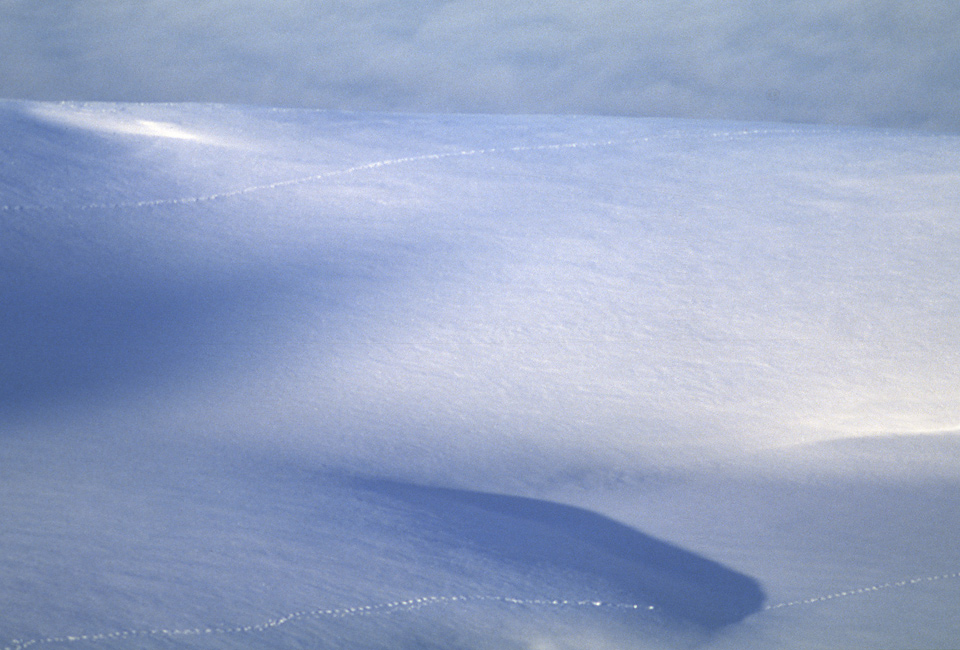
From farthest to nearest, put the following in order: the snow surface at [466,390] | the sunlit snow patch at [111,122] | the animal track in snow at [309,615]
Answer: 1. the sunlit snow patch at [111,122]
2. the snow surface at [466,390]
3. the animal track in snow at [309,615]

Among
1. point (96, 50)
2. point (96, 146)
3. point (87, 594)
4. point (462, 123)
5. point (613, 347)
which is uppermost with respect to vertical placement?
point (96, 50)

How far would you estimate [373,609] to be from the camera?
32.9 inches

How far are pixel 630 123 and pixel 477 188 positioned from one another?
0.76 m

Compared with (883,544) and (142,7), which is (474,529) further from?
(142,7)

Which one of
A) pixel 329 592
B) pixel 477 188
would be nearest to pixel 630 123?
pixel 477 188

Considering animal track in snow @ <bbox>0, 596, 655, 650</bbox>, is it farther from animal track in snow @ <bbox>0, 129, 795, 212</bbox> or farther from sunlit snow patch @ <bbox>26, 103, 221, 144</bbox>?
sunlit snow patch @ <bbox>26, 103, 221, 144</bbox>

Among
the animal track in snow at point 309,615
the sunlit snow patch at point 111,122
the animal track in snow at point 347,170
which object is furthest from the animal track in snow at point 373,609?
the sunlit snow patch at point 111,122

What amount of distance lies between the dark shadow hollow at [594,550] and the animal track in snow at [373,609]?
0.03 metres

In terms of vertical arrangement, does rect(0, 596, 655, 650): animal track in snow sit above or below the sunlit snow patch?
below

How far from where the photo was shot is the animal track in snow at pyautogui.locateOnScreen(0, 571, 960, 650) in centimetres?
75

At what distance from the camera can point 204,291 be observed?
1559mm

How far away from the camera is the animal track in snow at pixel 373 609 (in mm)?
747

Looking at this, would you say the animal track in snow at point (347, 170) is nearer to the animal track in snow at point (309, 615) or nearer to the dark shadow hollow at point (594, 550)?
the dark shadow hollow at point (594, 550)

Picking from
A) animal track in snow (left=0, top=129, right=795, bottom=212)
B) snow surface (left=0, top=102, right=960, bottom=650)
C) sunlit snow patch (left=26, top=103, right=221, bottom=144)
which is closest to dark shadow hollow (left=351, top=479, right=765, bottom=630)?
snow surface (left=0, top=102, right=960, bottom=650)
